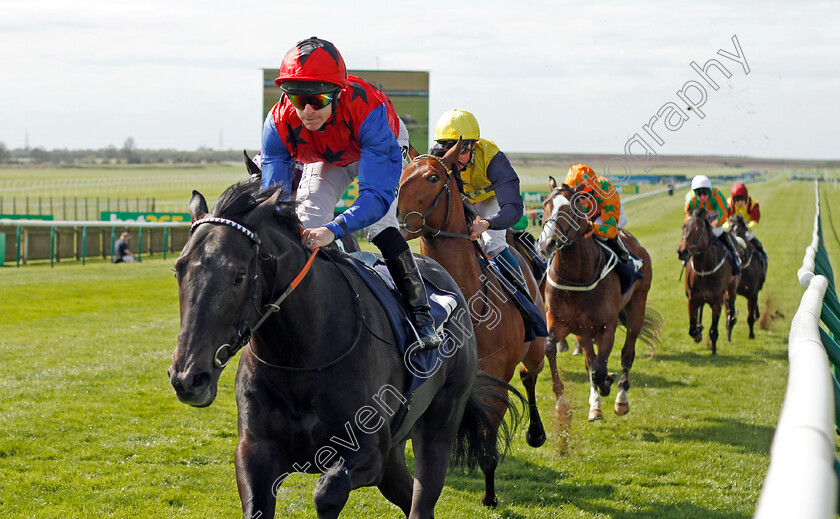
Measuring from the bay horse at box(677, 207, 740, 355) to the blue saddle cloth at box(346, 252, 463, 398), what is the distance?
7270mm

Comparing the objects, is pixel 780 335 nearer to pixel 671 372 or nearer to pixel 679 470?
pixel 671 372

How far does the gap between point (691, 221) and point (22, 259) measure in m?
19.6

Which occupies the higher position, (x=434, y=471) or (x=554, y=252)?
(x=554, y=252)

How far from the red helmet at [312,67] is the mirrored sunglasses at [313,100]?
0.04m

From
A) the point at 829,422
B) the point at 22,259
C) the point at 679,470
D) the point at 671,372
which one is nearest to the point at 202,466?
the point at 679,470

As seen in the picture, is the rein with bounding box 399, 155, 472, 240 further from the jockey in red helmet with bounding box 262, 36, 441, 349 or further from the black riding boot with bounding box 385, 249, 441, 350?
the black riding boot with bounding box 385, 249, 441, 350

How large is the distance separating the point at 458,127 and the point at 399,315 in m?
2.25

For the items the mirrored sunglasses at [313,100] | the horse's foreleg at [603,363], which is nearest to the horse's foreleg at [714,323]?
the horse's foreleg at [603,363]

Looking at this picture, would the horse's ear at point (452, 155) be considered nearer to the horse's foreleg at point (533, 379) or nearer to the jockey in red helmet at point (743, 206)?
the horse's foreleg at point (533, 379)

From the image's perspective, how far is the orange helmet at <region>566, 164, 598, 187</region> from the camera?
749cm

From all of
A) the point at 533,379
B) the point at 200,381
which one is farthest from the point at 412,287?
the point at 533,379

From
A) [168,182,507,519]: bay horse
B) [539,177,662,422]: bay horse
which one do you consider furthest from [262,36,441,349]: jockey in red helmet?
[539,177,662,422]: bay horse

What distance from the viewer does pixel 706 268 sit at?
34.5 feet

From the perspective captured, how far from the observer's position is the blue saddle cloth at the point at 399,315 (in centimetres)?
340
